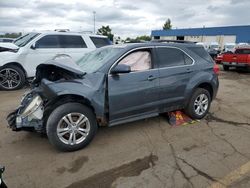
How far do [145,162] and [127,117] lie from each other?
0.99 metres

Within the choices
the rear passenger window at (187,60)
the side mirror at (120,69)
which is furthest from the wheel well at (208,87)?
the side mirror at (120,69)

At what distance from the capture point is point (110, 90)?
409 centimetres

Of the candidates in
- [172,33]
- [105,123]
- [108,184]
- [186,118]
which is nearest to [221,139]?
[186,118]

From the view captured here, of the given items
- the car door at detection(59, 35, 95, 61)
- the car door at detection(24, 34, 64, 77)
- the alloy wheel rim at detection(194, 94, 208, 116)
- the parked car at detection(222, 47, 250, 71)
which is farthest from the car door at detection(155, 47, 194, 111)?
the parked car at detection(222, 47, 250, 71)

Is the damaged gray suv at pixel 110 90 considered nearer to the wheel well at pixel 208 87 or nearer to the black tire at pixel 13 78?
the wheel well at pixel 208 87

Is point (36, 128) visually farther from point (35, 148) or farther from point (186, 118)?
point (186, 118)

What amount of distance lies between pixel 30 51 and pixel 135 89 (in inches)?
212

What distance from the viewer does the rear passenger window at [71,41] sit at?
29.7 feet

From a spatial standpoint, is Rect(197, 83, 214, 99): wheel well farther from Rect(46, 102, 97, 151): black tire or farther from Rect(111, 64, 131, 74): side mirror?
Rect(46, 102, 97, 151): black tire

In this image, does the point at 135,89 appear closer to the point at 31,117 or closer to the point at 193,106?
the point at 193,106

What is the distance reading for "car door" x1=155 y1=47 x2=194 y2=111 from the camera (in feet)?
15.6

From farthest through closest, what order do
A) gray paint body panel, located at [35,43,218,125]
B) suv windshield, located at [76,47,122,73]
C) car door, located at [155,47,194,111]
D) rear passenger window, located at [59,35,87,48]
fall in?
rear passenger window, located at [59,35,87,48] → car door, located at [155,47,194,111] → suv windshield, located at [76,47,122,73] → gray paint body panel, located at [35,43,218,125]

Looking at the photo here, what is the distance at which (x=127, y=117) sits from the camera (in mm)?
4371

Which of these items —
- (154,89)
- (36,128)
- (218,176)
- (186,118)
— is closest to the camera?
(218,176)
